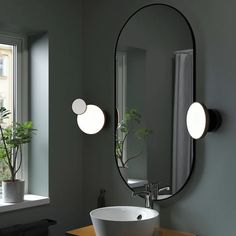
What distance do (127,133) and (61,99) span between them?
539 mm

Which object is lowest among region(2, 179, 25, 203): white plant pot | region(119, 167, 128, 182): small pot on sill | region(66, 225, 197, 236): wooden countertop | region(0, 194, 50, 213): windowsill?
region(66, 225, 197, 236): wooden countertop

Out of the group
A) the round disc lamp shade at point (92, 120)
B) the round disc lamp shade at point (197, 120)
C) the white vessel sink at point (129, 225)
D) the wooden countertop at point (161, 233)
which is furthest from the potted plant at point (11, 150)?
the round disc lamp shade at point (197, 120)

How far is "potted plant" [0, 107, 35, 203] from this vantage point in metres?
2.64

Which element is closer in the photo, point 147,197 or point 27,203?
point 147,197

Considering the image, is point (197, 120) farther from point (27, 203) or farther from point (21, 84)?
point (21, 84)

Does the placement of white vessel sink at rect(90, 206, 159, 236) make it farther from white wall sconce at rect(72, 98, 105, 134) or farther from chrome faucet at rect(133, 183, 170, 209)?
white wall sconce at rect(72, 98, 105, 134)

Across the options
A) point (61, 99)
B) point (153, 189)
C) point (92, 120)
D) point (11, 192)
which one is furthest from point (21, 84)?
point (153, 189)

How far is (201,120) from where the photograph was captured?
217cm

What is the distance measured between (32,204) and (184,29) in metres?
1.42


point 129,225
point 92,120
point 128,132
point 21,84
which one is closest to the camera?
point 129,225

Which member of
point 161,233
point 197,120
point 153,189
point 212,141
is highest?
point 197,120

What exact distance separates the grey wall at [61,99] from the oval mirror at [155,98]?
0.38m

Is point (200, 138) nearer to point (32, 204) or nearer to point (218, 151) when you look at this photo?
point (218, 151)

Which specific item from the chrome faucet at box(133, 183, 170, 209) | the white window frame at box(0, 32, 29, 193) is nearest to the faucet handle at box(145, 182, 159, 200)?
the chrome faucet at box(133, 183, 170, 209)
